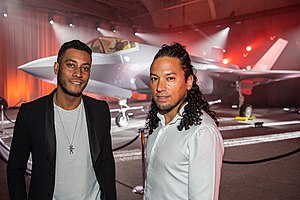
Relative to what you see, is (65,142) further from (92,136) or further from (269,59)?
(269,59)

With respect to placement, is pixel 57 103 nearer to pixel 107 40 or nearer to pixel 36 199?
pixel 36 199

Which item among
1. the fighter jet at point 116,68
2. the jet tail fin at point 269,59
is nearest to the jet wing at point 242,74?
the jet tail fin at point 269,59

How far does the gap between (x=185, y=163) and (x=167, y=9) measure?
53.5 ft

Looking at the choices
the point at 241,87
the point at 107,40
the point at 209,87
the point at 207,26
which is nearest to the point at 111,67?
the point at 107,40

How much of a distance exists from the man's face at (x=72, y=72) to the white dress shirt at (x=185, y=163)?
0.56 metres

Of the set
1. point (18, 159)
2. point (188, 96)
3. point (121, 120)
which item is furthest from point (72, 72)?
point (121, 120)

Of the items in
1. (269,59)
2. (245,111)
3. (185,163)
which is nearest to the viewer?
(185,163)

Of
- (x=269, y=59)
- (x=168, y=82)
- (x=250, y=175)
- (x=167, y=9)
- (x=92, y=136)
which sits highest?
(x=167, y=9)

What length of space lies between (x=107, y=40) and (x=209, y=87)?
5.58 m

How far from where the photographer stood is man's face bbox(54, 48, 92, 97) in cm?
151

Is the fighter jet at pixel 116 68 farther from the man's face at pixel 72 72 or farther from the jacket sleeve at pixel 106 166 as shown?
the man's face at pixel 72 72

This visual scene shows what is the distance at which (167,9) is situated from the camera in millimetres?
16328

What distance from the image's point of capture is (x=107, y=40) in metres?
7.52

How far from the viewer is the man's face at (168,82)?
123cm
